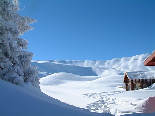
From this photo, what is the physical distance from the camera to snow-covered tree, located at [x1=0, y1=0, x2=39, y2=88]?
25.5ft

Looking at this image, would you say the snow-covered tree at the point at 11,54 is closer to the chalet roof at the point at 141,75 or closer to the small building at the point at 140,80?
the small building at the point at 140,80

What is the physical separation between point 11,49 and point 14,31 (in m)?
1.00

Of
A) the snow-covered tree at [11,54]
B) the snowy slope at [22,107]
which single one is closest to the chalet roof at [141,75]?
the snow-covered tree at [11,54]

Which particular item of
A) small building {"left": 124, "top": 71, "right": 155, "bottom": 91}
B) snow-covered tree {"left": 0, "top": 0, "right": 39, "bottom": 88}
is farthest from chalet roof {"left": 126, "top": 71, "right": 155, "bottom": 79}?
snow-covered tree {"left": 0, "top": 0, "right": 39, "bottom": 88}

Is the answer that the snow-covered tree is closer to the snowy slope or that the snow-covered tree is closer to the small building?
the snowy slope

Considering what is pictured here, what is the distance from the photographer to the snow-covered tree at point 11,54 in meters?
7.76

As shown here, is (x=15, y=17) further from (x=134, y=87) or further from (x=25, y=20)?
(x=134, y=87)

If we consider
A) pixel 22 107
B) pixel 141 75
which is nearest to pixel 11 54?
pixel 22 107

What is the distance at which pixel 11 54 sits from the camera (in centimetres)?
823

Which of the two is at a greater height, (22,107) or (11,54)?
(11,54)

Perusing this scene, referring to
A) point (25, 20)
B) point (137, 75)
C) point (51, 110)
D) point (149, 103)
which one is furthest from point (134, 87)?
point (51, 110)

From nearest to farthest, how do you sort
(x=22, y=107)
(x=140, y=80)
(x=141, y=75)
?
(x=22, y=107), (x=140, y=80), (x=141, y=75)

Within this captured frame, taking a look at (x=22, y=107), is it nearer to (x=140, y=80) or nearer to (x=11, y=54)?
(x=11, y=54)

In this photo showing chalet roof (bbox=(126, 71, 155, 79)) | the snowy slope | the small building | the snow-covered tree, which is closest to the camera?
the snowy slope
